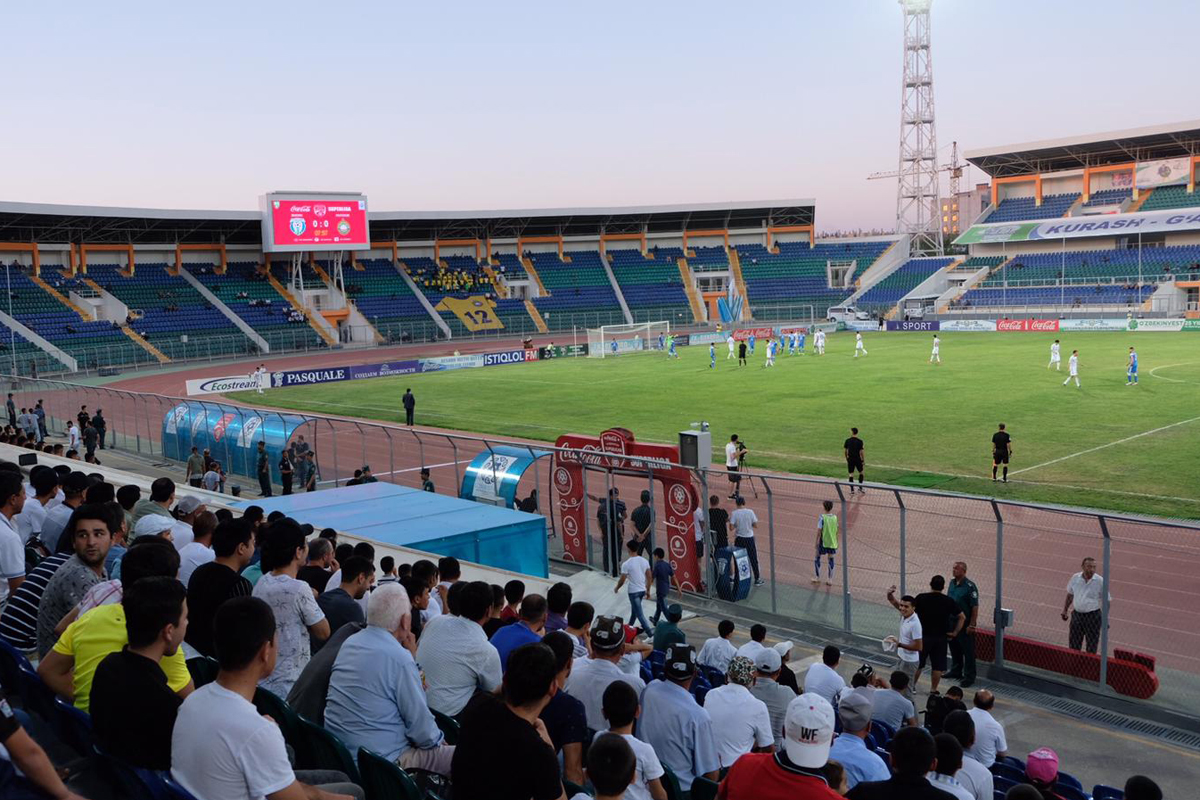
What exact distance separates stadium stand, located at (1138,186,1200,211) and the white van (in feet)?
83.3

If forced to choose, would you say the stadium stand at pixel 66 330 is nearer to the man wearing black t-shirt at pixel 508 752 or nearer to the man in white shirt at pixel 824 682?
the man in white shirt at pixel 824 682

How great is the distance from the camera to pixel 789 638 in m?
13.2

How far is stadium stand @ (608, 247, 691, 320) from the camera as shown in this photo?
292 feet

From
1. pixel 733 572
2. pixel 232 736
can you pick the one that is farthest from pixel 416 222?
pixel 232 736

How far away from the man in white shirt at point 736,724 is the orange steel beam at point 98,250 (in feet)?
249

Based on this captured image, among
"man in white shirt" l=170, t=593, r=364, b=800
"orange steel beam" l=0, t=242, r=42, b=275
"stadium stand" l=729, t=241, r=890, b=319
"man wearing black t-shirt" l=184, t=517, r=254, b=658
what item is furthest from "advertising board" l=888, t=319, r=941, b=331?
"man in white shirt" l=170, t=593, r=364, b=800

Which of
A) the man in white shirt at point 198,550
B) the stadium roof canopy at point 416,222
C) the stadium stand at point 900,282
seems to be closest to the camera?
the man in white shirt at point 198,550

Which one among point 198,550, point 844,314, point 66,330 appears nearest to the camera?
point 198,550

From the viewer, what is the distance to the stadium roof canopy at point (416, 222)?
6769 centimetres

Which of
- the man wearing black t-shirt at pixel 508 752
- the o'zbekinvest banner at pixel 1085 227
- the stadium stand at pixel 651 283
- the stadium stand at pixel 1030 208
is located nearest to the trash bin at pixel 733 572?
the man wearing black t-shirt at pixel 508 752

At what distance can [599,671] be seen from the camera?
6.35 meters

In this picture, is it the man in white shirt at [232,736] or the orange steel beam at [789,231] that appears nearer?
the man in white shirt at [232,736]

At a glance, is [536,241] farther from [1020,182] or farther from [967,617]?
[967,617]

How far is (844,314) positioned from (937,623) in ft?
246
